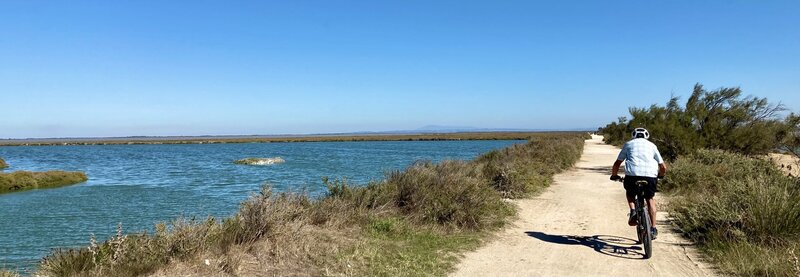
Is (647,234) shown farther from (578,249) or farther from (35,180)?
(35,180)

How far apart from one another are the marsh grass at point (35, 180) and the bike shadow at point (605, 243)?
29217mm

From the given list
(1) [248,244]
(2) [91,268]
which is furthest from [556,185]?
(2) [91,268]

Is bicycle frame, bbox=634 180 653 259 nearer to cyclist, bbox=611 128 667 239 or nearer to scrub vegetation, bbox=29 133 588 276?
cyclist, bbox=611 128 667 239

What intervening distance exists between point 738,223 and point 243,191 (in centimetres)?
1905

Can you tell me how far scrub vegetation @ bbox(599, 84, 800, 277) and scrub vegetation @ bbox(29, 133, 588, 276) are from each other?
11.5ft

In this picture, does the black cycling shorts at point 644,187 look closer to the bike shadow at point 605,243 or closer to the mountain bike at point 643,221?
the mountain bike at point 643,221

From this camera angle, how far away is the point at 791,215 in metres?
7.09

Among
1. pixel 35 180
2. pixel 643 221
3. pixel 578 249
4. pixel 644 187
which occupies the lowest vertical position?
pixel 35 180

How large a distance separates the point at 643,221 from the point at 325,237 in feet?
15.2

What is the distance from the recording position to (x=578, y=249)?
7773mm

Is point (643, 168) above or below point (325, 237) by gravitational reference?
above

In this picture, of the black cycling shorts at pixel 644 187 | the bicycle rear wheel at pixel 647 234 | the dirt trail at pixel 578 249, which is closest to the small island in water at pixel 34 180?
the dirt trail at pixel 578 249

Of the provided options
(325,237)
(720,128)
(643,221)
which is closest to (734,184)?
(643,221)

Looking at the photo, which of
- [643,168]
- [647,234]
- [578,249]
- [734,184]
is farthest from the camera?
[734,184]
